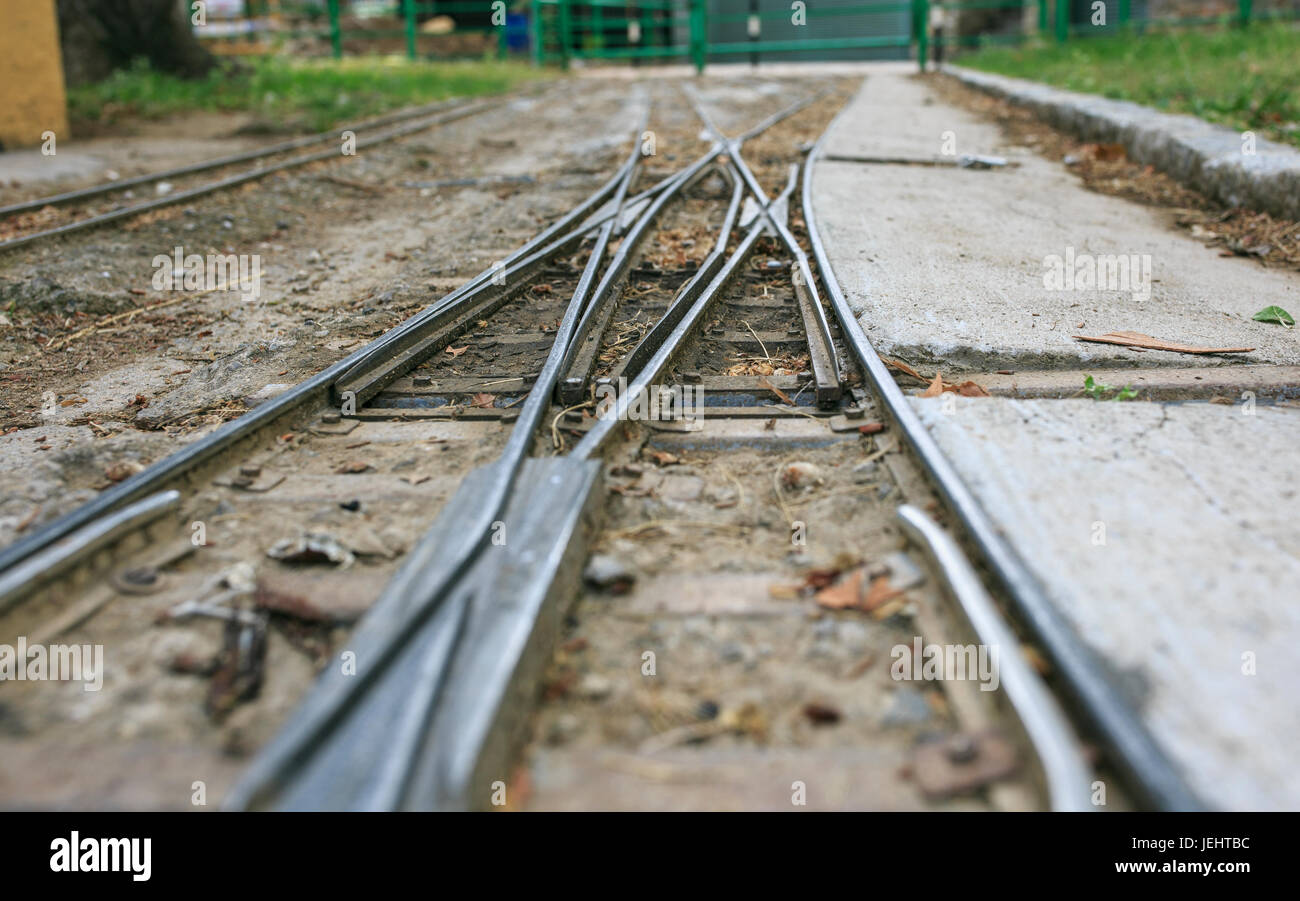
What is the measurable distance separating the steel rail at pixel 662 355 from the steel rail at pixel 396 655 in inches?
8.6

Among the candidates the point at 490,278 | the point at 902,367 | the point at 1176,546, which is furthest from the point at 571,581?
the point at 490,278

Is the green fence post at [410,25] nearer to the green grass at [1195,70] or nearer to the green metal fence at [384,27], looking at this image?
the green metal fence at [384,27]

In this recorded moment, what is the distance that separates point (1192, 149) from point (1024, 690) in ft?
23.3

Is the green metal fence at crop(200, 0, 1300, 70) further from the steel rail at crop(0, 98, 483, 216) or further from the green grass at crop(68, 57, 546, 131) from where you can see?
the steel rail at crop(0, 98, 483, 216)

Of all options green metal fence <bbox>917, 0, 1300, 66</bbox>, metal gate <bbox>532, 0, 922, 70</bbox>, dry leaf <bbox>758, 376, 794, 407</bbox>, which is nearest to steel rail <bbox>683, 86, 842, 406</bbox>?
dry leaf <bbox>758, 376, 794, 407</bbox>

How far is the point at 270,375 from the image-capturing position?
14.4 feet

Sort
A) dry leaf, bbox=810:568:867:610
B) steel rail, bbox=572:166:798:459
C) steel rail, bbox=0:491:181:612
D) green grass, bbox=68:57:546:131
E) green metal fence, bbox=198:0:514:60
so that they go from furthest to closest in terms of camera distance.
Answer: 1. green metal fence, bbox=198:0:514:60
2. green grass, bbox=68:57:546:131
3. steel rail, bbox=572:166:798:459
4. dry leaf, bbox=810:568:867:610
5. steel rail, bbox=0:491:181:612

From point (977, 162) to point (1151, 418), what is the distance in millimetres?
6064

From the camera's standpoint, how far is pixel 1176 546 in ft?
8.40

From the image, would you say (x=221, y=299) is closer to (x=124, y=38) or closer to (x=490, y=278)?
(x=490, y=278)

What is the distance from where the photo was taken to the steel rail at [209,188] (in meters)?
6.45

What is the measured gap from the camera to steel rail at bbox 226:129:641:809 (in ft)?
5.72

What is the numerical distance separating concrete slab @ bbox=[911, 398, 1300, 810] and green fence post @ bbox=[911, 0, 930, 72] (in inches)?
741

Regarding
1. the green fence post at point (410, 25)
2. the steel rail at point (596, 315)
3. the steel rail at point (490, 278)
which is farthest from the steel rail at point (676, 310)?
the green fence post at point (410, 25)
